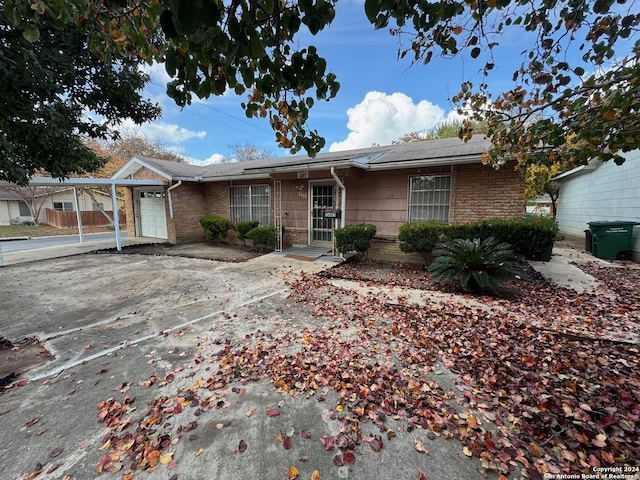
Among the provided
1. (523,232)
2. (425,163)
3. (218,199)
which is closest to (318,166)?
(425,163)

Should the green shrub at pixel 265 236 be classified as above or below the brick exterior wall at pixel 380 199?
below

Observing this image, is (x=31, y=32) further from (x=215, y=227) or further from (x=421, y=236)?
(x=215, y=227)

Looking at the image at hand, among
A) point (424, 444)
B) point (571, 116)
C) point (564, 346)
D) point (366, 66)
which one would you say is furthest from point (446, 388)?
point (366, 66)

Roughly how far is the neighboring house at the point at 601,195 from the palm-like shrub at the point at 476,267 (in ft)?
19.1

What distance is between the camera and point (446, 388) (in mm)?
2490

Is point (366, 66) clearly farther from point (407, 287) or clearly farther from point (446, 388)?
point (446, 388)

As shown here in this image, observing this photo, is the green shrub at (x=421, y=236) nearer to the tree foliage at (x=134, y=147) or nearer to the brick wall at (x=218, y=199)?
the brick wall at (x=218, y=199)

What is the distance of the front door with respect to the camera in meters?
9.21

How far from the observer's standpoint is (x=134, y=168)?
1270 cm

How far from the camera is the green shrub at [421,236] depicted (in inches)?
273

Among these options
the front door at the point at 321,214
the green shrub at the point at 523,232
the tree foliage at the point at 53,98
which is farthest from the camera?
the front door at the point at 321,214

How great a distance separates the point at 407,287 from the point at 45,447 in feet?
17.9

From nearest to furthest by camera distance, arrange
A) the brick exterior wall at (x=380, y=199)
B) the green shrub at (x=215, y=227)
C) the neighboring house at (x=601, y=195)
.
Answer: the brick exterior wall at (x=380, y=199), the neighboring house at (x=601, y=195), the green shrub at (x=215, y=227)

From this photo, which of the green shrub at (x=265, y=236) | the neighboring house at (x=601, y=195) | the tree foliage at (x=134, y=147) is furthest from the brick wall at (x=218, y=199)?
the tree foliage at (x=134, y=147)
